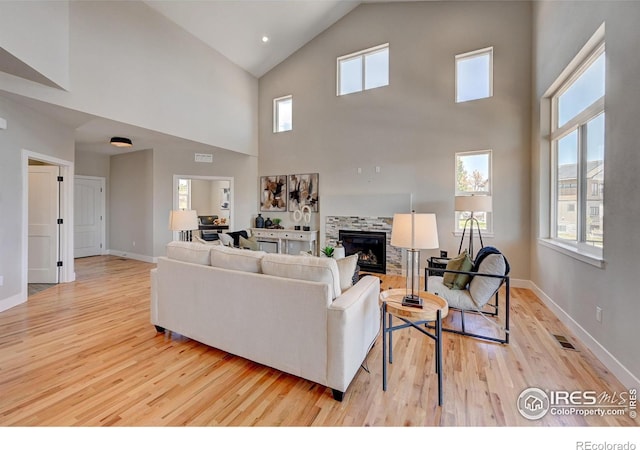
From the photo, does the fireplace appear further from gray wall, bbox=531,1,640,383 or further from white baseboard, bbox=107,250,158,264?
white baseboard, bbox=107,250,158,264

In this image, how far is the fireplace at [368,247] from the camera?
564 cm

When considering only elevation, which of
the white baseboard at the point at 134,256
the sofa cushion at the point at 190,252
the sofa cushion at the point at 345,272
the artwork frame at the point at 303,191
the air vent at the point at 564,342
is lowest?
the air vent at the point at 564,342

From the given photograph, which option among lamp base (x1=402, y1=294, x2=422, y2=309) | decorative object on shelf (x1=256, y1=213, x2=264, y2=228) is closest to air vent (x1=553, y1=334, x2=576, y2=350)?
lamp base (x1=402, y1=294, x2=422, y2=309)

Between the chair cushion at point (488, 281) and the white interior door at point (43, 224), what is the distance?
21.2ft

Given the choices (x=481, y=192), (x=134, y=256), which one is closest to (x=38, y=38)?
(x=134, y=256)

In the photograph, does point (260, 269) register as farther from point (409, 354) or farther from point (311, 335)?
point (409, 354)

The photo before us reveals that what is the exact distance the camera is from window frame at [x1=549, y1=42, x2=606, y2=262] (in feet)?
8.98

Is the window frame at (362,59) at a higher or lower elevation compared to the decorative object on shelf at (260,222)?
higher

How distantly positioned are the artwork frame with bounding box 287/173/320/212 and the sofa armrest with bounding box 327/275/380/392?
173 inches

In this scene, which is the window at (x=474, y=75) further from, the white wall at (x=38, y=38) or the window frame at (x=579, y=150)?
the white wall at (x=38, y=38)

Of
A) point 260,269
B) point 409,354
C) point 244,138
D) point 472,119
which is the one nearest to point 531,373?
point 409,354

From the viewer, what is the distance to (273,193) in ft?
23.0

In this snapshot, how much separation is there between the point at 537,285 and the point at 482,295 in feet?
7.52

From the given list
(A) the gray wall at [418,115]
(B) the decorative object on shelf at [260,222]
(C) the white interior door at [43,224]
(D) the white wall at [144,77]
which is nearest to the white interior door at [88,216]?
(C) the white interior door at [43,224]
